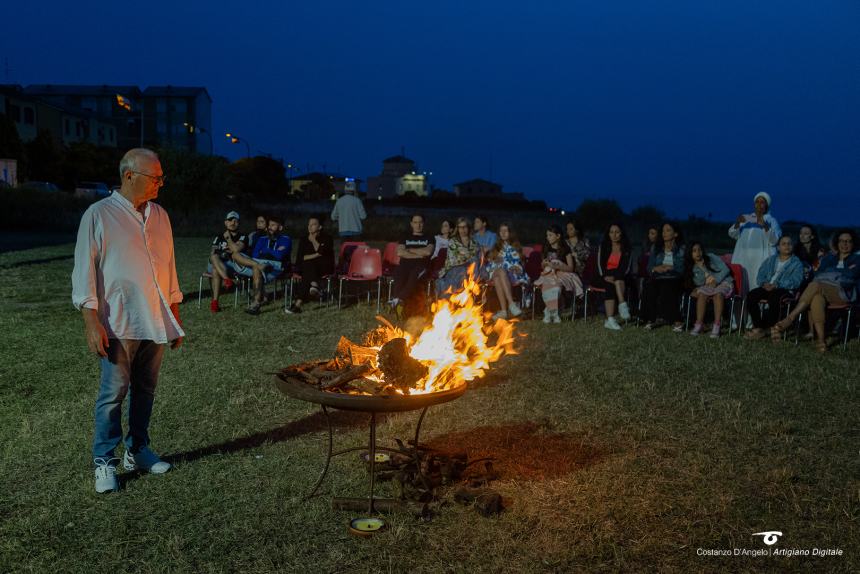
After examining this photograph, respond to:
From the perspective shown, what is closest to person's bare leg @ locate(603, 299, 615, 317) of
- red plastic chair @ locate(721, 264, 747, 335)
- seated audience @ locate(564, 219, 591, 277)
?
seated audience @ locate(564, 219, 591, 277)

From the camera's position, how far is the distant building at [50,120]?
45719 millimetres

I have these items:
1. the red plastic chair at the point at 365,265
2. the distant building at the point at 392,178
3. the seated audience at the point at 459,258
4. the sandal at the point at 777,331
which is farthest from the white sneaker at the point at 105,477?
the distant building at the point at 392,178

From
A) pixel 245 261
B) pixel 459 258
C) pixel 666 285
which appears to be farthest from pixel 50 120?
pixel 666 285

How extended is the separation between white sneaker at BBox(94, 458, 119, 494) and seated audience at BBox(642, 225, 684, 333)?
24.1 feet

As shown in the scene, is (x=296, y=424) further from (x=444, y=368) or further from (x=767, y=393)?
(x=767, y=393)

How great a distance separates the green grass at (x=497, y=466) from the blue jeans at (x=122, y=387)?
319 mm

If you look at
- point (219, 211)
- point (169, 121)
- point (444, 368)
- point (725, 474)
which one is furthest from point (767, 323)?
point (169, 121)

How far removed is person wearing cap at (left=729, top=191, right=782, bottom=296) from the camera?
9.62 metres

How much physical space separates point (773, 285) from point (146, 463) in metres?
7.82

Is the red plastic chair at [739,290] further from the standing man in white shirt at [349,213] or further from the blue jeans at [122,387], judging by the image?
the blue jeans at [122,387]

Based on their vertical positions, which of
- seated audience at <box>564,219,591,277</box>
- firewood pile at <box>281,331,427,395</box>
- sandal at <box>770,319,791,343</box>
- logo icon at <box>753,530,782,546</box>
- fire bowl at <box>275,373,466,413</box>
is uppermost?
seated audience at <box>564,219,591,277</box>

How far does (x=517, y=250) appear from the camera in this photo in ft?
35.1

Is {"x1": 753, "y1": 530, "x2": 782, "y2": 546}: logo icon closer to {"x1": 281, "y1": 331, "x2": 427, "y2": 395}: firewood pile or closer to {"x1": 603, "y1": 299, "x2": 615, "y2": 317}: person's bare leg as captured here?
{"x1": 281, "y1": 331, "x2": 427, "y2": 395}: firewood pile

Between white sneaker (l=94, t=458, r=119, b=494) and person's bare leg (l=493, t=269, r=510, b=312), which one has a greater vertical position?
person's bare leg (l=493, t=269, r=510, b=312)
